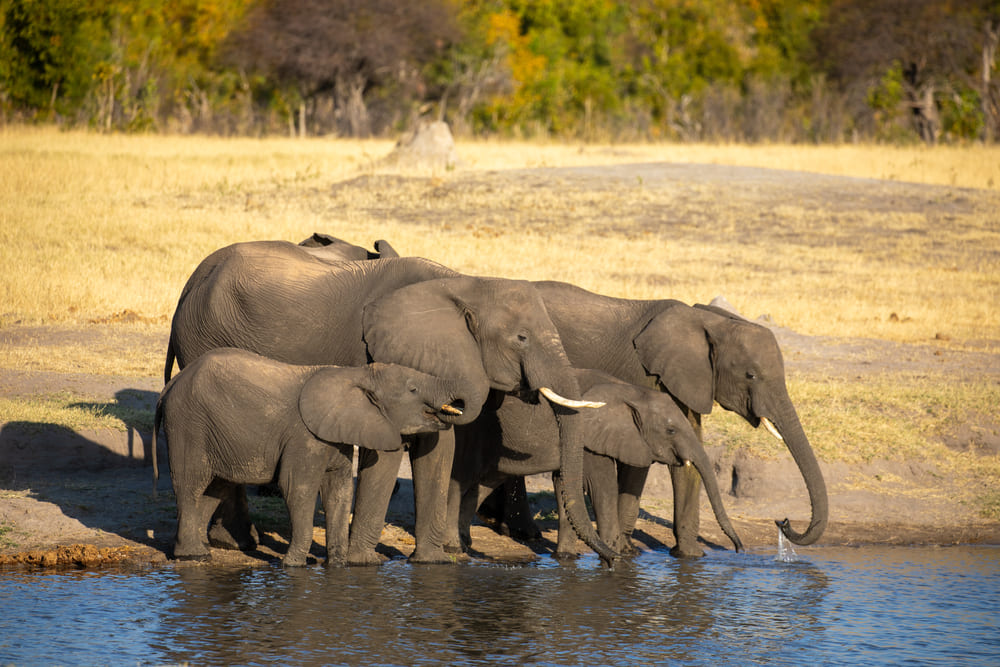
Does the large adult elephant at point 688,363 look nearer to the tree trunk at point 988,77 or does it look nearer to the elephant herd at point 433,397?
the elephant herd at point 433,397

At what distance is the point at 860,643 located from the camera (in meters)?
7.65

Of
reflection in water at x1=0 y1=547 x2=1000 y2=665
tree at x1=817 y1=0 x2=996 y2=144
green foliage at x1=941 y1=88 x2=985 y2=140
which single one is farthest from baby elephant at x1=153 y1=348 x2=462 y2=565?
tree at x1=817 y1=0 x2=996 y2=144

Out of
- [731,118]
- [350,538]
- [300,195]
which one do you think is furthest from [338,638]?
[731,118]

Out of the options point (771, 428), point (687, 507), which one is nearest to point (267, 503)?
point (687, 507)

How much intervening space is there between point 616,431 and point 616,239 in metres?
14.0

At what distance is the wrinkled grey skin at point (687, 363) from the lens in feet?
30.5

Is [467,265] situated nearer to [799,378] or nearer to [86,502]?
[799,378]

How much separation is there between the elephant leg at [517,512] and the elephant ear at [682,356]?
4.53ft

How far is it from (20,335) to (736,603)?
9.68 m

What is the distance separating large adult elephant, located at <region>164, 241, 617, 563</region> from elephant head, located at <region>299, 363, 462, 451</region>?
0.42 feet

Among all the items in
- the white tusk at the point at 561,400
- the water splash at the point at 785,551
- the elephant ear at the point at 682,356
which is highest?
the elephant ear at the point at 682,356

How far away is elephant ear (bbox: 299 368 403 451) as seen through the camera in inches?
331

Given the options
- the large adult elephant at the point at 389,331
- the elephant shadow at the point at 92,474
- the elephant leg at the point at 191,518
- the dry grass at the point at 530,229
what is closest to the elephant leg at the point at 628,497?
the large adult elephant at the point at 389,331

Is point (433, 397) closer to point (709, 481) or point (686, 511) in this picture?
point (709, 481)
